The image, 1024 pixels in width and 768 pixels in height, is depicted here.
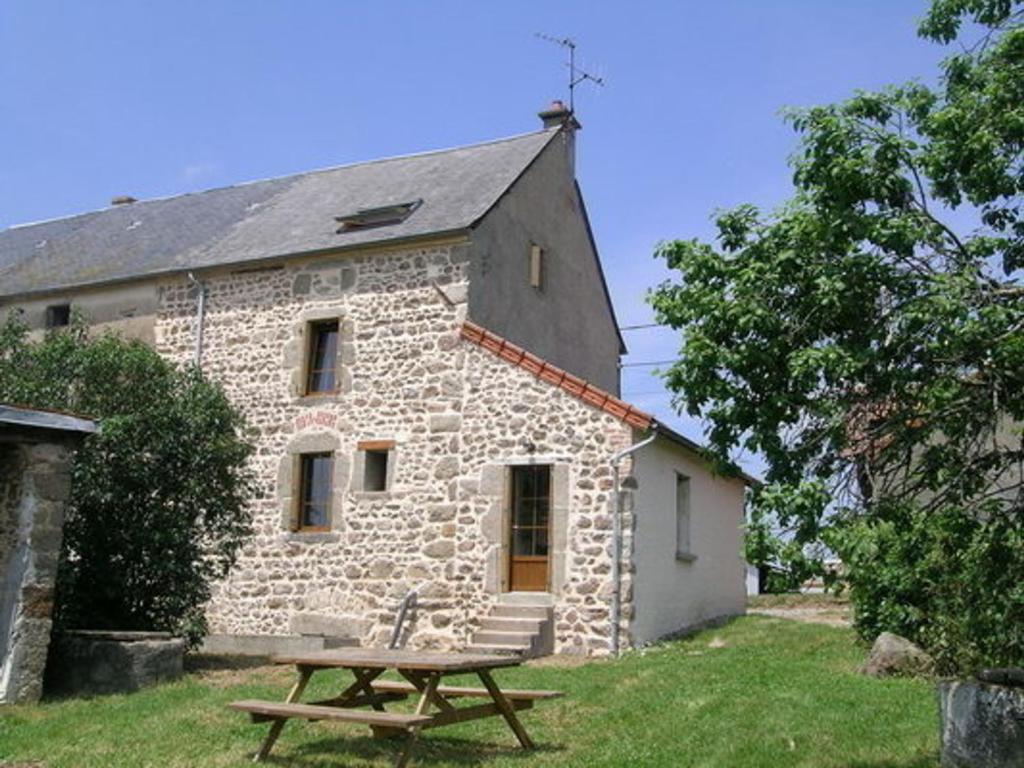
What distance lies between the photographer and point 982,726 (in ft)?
20.9

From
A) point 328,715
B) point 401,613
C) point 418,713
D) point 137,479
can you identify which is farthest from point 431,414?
point 418,713

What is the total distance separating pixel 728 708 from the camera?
8820 mm

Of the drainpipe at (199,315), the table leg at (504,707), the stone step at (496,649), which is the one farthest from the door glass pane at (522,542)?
the table leg at (504,707)

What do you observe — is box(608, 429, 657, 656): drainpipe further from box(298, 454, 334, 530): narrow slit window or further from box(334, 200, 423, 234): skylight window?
box(334, 200, 423, 234): skylight window

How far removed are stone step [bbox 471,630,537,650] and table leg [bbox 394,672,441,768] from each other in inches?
244

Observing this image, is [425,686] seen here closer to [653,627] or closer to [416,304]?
[653,627]

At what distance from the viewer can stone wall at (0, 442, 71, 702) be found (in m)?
10.0

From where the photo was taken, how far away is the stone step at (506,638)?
13383 millimetres

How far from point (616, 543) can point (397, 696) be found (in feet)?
19.2

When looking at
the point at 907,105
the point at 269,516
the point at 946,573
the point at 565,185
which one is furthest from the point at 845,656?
the point at 565,185

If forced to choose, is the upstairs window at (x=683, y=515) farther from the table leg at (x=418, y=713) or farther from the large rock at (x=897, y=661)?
the table leg at (x=418, y=713)

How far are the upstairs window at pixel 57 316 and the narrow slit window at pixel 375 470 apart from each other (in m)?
6.89

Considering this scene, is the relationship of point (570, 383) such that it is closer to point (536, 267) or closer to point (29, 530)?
point (536, 267)

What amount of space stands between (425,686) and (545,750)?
104 centimetres
